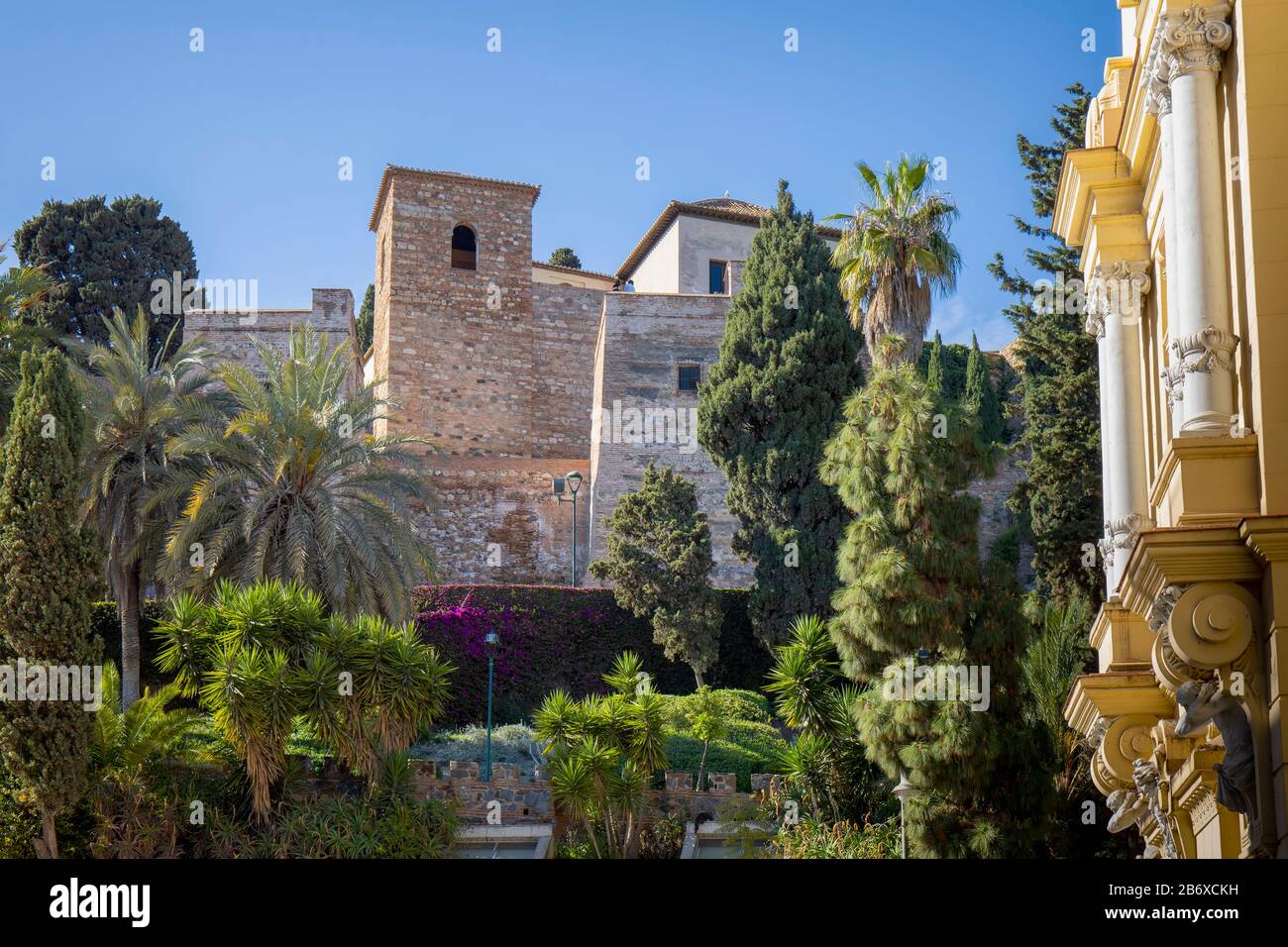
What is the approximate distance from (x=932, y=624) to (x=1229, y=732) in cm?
1106

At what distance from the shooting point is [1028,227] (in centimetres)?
3384

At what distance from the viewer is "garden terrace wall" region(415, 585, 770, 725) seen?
104ft

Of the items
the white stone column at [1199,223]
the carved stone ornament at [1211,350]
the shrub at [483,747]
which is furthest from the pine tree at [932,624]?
the carved stone ornament at [1211,350]

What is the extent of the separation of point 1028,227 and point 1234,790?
25374 millimetres

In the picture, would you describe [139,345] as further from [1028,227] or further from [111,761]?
[1028,227]

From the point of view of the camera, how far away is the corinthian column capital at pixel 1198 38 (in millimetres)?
10922

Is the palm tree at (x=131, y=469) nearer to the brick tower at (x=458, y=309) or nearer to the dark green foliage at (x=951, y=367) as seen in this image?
the brick tower at (x=458, y=309)

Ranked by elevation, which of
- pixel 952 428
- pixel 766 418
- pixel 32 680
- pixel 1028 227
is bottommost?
pixel 32 680

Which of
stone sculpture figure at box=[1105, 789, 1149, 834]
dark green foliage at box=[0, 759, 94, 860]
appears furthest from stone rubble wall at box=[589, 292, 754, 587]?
stone sculpture figure at box=[1105, 789, 1149, 834]

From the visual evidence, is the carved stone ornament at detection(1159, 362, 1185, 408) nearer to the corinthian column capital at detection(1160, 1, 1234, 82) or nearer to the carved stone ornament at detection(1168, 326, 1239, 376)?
the carved stone ornament at detection(1168, 326, 1239, 376)

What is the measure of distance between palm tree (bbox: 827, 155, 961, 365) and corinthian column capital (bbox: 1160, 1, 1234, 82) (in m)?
13.9

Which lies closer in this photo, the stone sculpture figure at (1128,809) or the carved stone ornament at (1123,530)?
the stone sculpture figure at (1128,809)

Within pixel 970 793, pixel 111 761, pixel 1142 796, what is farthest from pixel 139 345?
pixel 1142 796

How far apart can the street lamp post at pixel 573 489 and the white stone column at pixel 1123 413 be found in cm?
2338
